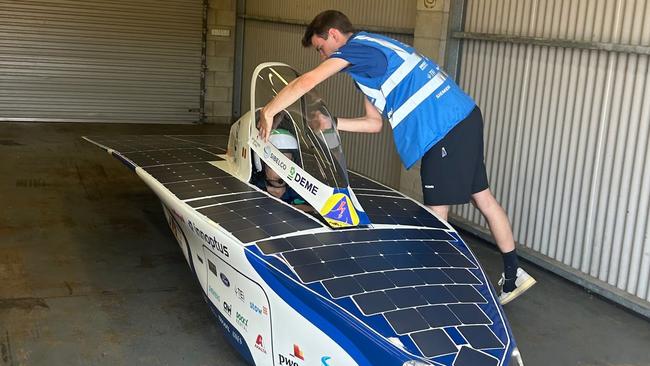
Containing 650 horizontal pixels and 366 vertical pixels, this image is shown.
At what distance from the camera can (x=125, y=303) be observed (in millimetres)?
3811

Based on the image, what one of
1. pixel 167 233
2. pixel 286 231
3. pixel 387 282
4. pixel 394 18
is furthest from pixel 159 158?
pixel 394 18

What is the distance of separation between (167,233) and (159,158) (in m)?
0.89

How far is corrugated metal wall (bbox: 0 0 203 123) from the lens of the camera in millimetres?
10141

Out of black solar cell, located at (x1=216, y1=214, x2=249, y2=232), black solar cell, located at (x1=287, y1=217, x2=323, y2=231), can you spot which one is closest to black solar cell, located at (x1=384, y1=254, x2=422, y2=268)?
black solar cell, located at (x1=287, y1=217, x2=323, y2=231)

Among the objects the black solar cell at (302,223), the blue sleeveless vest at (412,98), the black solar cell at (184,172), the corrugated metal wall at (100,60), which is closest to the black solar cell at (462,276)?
the black solar cell at (302,223)

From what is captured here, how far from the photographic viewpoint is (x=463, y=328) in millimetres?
2420

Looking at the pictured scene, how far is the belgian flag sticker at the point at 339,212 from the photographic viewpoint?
3.08 metres

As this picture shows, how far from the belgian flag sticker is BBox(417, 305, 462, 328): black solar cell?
718 mm

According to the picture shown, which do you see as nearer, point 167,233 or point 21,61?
point 167,233

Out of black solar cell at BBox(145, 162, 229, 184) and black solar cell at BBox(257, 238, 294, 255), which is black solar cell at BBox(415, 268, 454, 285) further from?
black solar cell at BBox(145, 162, 229, 184)

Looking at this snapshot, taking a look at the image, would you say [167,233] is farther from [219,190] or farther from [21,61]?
[21,61]

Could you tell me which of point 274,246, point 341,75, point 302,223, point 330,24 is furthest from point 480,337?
point 341,75

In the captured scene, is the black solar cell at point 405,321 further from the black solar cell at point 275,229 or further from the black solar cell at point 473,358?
the black solar cell at point 275,229

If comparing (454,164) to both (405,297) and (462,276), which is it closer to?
(462,276)
